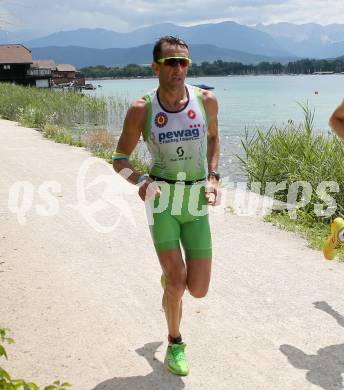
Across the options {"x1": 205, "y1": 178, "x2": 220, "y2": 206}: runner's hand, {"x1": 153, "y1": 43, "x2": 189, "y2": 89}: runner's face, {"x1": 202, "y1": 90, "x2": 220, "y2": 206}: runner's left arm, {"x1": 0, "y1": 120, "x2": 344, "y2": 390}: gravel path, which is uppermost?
{"x1": 153, "y1": 43, "x2": 189, "y2": 89}: runner's face

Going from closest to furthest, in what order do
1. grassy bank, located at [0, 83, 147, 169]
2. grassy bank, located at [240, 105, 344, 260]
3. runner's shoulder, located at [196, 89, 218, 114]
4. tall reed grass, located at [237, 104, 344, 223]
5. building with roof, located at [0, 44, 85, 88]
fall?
1. runner's shoulder, located at [196, 89, 218, 114]
2. grassy bank, located at [240, 105, 344, 260]
3. tall reed grass, located at [237, 104, 344, 223]
4. grassy bank, located at [0, 83, 147, 169]
5. building with roof, located at [0, 44, 85, 88]

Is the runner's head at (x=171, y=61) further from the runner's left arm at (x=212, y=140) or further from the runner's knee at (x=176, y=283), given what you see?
the runner's knee at (x=176, y=283)

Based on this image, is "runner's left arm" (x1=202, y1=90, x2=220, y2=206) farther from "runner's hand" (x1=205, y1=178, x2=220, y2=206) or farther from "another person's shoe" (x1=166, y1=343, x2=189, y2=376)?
"another person's shoe" (x1=166, y1=343, x2=189, y2=376)

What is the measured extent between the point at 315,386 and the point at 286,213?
17.6 feet

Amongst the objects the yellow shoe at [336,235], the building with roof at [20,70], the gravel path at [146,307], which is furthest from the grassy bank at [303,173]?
the building with roof at [20,70]

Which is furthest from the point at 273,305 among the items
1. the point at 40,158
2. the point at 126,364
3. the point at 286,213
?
the point at 40,158

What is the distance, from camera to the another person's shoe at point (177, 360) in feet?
12.5

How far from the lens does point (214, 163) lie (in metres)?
3.98

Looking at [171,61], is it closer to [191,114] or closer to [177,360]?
[191,114]

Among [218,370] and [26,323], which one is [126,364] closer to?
[218,370]

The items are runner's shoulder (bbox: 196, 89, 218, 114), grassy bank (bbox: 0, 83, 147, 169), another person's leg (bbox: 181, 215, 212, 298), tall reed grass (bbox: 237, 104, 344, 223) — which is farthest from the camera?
grassy bank (bbox: 0, 83, 147, 169)

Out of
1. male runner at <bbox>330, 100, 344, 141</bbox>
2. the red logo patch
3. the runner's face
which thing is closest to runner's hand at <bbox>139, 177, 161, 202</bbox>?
the red logo patch

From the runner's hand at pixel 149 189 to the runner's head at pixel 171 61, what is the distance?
66 centimetres

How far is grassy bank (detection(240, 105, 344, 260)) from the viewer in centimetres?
840
